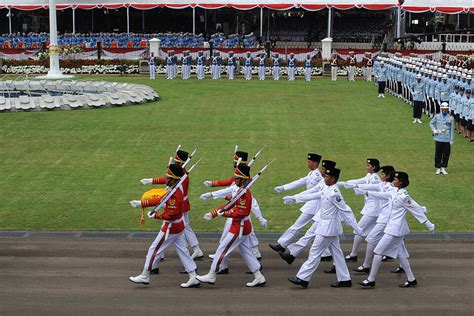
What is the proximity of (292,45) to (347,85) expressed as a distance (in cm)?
1815

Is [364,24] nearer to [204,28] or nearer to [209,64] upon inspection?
[204,28]

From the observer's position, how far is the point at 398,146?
21.1 metres

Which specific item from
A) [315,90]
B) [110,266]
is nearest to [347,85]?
[315,90]

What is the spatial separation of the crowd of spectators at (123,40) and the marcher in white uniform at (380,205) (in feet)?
127

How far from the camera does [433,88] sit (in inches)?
1009

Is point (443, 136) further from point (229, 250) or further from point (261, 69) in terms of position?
point (261, 69)

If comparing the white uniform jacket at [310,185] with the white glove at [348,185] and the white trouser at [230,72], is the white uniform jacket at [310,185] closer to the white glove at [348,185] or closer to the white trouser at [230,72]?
the white glove at [348,185]

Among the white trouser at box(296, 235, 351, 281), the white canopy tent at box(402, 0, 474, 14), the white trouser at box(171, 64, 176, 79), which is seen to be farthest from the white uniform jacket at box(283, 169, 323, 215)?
the white canopy tent at box(402, 0, 474, 14)

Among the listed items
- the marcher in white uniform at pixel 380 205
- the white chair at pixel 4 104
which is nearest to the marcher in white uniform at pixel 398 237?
the marcher in white uniform at pixel 380 205

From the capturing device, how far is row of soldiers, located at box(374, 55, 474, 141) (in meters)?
22.3

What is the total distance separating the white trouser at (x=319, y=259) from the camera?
1059 cm

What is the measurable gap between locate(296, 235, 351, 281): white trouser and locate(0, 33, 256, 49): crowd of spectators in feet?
130

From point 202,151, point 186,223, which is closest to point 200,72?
point 202,151

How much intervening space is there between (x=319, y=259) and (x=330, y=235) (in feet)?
1.11
